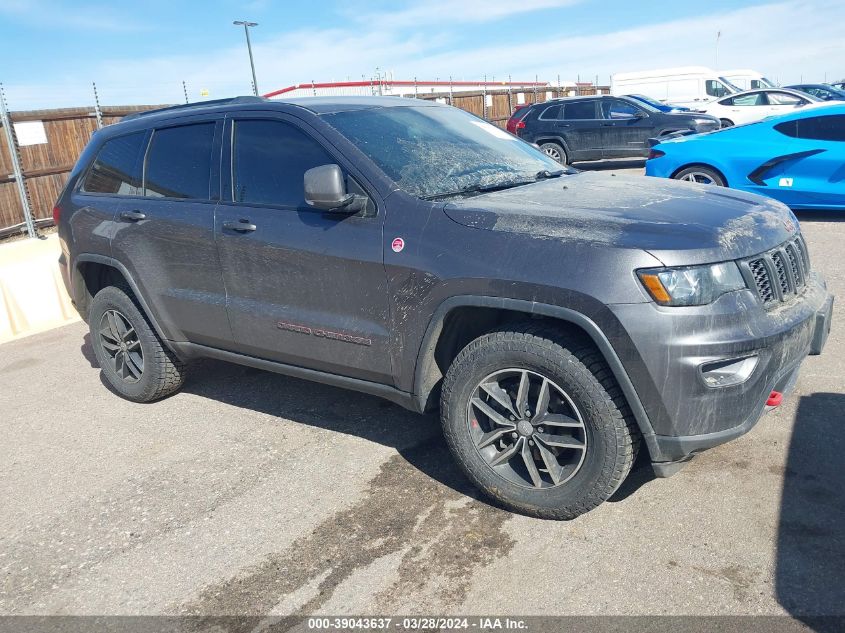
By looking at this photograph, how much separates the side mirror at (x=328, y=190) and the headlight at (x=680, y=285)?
1405mm

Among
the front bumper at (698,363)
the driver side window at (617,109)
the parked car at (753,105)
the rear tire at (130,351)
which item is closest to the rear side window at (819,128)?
the front bumper at (698,363)

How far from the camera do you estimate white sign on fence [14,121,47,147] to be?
466 inches

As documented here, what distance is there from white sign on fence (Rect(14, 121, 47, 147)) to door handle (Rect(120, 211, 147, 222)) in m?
8.40

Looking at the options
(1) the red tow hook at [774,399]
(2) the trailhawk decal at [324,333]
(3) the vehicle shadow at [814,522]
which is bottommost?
(3) the vehicle shadow at [814,522]

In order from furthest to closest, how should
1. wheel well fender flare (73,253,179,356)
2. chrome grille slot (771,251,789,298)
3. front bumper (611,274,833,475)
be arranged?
1. wheel well fender flare (73,253,179,356)
2. chrome grille slot (771,251,789,298)
3. front bumper (611,274,833,475)

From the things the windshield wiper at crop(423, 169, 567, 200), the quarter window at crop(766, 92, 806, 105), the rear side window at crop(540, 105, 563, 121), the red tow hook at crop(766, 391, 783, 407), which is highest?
the windshield wiper at crop(423, 169, 567, 200)

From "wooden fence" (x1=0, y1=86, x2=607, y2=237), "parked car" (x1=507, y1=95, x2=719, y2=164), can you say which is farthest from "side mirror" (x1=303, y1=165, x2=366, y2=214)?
"parked car" (x1=507, y1=95, x2=719, y2=164)

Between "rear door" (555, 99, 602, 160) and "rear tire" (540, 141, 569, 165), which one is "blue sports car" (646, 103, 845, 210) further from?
"rear tire" (540, 141, 569, 165)

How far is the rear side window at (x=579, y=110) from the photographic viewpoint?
17.4 metres

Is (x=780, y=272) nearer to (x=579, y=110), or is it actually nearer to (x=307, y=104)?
(x=307, y=104)

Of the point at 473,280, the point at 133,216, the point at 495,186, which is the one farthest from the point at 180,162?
the point at 473,280

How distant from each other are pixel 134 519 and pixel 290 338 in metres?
1.15

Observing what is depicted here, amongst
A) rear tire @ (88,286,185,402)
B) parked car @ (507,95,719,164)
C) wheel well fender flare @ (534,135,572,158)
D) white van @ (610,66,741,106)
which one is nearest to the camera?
rear tire @ (88,286,185,402)

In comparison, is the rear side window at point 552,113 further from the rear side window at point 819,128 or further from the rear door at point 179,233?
the rear door at point 179,233
